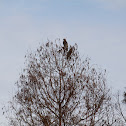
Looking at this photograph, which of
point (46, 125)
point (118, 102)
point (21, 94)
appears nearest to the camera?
point (46, 125)

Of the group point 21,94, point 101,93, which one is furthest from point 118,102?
point 21,94

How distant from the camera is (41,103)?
10.7 metres

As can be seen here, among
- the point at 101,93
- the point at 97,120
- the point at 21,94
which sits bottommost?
the point at 97,120

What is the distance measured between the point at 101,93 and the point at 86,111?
122 centimetres

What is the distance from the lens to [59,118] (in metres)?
10.6

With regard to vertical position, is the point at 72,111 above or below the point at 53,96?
below

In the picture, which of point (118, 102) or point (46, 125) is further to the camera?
point (118, 102)

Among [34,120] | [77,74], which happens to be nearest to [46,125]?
[34,120]

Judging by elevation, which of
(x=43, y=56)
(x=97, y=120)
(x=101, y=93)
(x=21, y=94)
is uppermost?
(x=43, y=56)

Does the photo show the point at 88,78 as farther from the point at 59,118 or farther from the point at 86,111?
the point at 59,118

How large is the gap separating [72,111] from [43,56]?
336 cm

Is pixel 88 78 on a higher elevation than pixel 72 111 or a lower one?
higher

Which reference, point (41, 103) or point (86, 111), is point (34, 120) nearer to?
point (41, 103)

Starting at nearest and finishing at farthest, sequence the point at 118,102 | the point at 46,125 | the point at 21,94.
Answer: the point at 46,125
the point at 21,94
the point at 118,102
